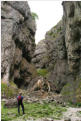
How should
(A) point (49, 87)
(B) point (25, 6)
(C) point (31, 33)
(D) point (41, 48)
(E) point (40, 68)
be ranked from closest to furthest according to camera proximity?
1. (A) point (49, 87)
2. (B) point (25, 6)
3. (C) point (31, 33)
4. (E) point (40, 68)
5. (D) point (41, 48)

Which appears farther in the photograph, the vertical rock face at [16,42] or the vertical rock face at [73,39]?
the vertical rock face at [16,42]

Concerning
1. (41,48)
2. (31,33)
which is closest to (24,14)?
(31,33)

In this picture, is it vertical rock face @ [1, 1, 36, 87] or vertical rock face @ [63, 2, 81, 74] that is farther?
vertical rock face @ [1, 1, 36, 87]

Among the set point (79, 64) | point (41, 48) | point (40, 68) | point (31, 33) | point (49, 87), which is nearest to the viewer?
point (79, 64)

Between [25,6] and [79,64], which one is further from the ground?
[25,6]

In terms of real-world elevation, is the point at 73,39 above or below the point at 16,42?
below

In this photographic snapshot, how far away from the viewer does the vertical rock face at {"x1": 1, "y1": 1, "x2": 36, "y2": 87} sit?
29.4 meters

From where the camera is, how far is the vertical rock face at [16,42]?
2938cm

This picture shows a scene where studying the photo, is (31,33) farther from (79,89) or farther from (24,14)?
(79,89)

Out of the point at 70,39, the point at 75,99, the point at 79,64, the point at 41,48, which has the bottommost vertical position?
the point at 75,99

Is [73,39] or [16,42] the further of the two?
[16,42]

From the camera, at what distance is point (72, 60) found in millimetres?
24266

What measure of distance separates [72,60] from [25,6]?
58.3 feet

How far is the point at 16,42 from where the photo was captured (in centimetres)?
3384
